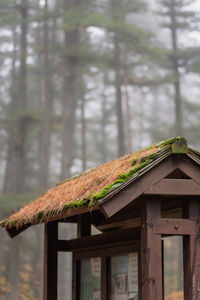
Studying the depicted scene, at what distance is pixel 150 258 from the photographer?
545 cm

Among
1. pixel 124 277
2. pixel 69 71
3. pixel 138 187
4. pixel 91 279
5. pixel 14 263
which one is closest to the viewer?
pixel 138 187

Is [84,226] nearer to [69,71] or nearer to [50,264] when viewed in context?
[50,264]

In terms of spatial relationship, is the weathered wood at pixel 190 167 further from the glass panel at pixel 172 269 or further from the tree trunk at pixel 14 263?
the glass panel at pixel 172 269

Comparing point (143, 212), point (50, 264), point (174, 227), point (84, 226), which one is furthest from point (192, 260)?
point (50, 264)

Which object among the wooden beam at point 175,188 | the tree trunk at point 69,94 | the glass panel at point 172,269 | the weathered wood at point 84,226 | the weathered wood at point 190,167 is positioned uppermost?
the tree trunk at point 69,94

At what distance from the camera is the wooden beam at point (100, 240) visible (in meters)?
6.30

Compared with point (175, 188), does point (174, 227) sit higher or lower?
lower

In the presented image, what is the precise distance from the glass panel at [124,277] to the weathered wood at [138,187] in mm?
1011

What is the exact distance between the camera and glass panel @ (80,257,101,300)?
7.30m

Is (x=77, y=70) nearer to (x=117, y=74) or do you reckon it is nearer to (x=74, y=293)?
(x=117, y=74)

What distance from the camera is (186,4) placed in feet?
96.9

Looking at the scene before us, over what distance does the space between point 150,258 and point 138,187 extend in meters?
0.76

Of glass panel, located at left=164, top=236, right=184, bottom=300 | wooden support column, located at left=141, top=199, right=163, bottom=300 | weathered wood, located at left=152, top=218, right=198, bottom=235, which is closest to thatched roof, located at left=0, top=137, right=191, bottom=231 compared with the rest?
wooden support column, located at left=141, top=199, right=163, bottom=300

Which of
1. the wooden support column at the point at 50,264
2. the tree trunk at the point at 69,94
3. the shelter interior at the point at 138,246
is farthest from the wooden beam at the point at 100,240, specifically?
the tree trunk at the point at 69,94
